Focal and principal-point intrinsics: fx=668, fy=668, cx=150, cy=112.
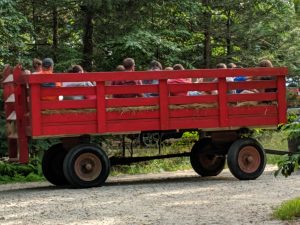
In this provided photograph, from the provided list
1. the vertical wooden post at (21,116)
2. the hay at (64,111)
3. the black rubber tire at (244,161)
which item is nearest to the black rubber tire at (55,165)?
the vertical wooden post at (21,116)

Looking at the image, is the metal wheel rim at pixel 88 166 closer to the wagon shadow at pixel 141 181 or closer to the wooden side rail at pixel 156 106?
the wagon shadow at pixel 141 181

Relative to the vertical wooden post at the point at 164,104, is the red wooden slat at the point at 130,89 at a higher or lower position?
higher

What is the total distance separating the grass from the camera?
24.6ft

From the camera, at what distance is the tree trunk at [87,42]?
18.1 metres

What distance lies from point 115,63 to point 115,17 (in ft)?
4.00

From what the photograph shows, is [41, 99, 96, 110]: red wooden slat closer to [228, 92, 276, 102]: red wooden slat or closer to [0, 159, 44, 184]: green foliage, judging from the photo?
[228, 92, 276, 102]: red wooden slat

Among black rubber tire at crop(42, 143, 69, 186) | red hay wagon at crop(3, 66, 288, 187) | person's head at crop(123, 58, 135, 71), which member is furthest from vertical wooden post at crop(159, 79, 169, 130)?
black rubber tire at crop(42, 143, 69, 186)

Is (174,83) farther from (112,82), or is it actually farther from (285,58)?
(285,58)

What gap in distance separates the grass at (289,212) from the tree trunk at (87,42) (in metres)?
10.9

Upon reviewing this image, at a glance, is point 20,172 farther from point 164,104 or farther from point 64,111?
point 164,104

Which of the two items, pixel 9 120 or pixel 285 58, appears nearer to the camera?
pixel 9 120

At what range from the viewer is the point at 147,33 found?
54.3 feet

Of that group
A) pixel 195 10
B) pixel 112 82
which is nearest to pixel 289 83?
pixel 195 10

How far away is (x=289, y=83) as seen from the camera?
23250mm
